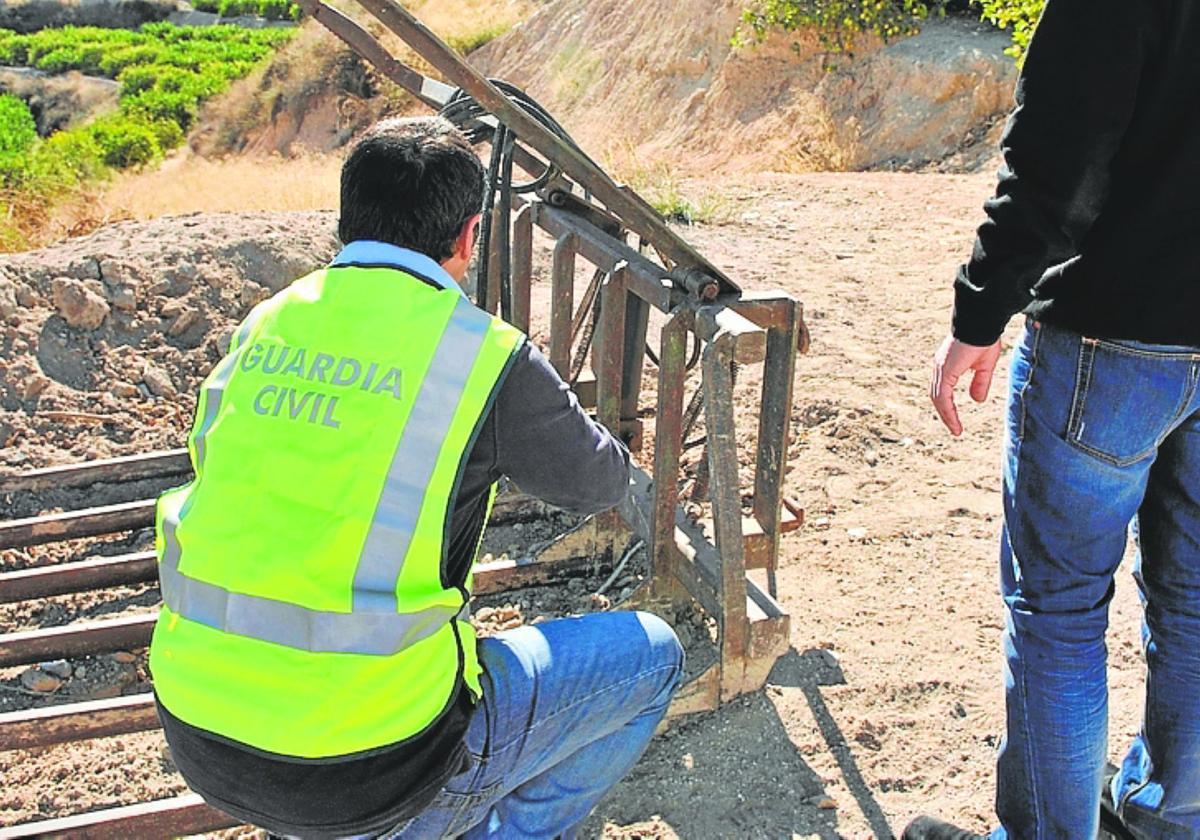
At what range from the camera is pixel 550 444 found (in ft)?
6.97

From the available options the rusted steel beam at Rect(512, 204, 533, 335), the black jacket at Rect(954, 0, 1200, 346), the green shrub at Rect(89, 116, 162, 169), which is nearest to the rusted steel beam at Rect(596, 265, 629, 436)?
the rusted steel beam at Rect(512, 204, 533, 335)

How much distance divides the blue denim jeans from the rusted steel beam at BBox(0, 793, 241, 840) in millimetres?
1794

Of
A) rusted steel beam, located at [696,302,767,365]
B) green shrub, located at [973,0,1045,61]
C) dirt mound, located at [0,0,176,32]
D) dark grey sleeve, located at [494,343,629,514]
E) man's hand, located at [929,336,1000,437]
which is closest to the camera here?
dark grey sleeve, located at [494,343,629,514]

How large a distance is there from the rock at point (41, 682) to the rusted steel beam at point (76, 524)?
598mm

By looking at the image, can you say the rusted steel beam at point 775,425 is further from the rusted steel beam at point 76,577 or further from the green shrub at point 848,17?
the green shrub at point 848,17

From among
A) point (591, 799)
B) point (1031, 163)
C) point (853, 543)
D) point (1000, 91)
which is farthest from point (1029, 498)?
point (1000, 91)

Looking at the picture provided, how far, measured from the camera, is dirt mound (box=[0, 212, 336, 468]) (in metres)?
5.34

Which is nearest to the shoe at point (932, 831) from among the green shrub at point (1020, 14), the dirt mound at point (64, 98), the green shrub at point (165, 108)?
the green shrub at point (1020, 14)

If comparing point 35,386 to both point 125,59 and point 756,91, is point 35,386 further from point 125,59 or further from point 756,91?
point 125,59

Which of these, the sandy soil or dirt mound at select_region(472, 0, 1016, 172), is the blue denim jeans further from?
dirt mound at select_region(472, 0, 1016, 172)

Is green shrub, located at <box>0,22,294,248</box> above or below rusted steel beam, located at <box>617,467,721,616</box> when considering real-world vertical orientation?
below

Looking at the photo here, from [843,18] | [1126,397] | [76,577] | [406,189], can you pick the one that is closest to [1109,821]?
[1126,397]

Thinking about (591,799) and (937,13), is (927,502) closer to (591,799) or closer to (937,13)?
(591,799)

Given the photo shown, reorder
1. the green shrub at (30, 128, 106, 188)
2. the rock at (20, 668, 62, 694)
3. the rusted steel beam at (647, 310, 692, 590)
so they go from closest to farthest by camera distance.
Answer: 1. the rusted steel beam at (647, 310, 692, 590)
2. the rock at (20, 668, 62, 694)
3. the green shrub at (30, 128, 106, 188)
